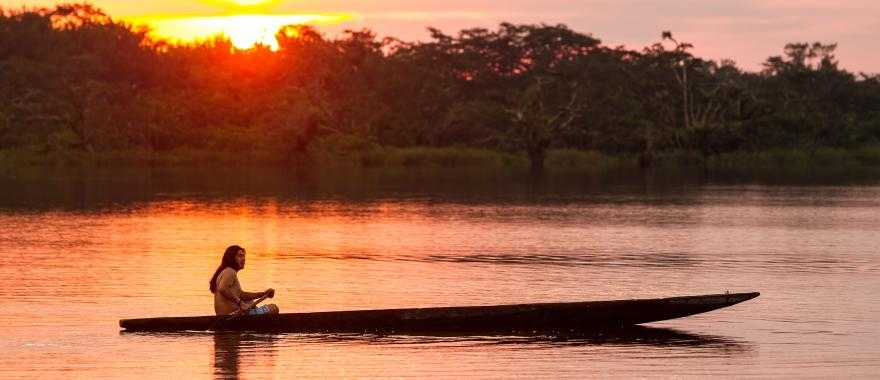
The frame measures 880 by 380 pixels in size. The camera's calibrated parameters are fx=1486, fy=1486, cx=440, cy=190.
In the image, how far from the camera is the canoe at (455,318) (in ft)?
63.2

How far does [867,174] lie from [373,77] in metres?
32.4

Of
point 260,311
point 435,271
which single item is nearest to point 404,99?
point 435,271

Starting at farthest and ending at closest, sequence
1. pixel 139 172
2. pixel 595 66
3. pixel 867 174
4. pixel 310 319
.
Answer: pixel 595 66, pixel 867 174, pixel 139 172, pixel 310 319

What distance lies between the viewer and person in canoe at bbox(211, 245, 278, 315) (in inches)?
750

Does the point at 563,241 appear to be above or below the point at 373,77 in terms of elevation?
below

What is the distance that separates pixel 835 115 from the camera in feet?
329

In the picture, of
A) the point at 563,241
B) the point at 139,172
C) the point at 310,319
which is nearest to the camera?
the point at 310,319

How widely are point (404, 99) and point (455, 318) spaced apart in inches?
3061

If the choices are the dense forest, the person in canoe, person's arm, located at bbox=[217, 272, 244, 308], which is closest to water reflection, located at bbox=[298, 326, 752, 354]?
the person in canoe

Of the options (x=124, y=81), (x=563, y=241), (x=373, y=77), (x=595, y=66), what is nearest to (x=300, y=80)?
(x=373, y=77)

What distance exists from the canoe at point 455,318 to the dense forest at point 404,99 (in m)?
68.9

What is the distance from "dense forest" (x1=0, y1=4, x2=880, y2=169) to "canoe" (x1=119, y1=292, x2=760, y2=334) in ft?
226

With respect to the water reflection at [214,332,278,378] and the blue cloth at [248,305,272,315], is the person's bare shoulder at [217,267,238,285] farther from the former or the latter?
the water reflection at [214,332,278,378]

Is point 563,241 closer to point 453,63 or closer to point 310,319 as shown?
point 310,319
